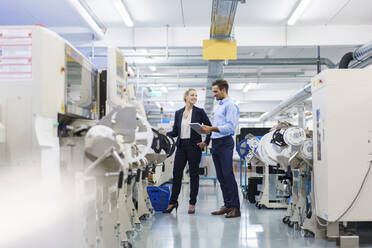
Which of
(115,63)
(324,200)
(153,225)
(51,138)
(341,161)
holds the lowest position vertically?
(153,225)

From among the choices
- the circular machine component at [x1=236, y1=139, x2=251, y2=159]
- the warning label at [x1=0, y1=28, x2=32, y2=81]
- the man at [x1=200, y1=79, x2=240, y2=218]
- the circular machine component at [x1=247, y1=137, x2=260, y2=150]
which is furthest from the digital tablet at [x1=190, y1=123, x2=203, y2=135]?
the circular machine component at [x1=236, y1=139, x2=251, y2=159]

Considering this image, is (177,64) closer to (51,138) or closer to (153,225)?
(153,225)

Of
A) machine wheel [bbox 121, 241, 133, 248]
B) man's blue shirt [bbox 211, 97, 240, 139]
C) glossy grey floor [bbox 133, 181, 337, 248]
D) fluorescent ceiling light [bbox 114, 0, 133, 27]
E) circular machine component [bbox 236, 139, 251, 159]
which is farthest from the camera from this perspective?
circular machine component [bbox 236, 139, 251, 159]

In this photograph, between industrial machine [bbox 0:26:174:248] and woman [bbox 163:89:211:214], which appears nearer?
industrial machine [bbox 0:26:174:248]

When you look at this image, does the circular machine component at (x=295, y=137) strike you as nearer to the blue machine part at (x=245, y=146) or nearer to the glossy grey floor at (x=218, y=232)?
the glossy grey floor at (x=218, y=232)

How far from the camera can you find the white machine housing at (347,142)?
11.9 feet

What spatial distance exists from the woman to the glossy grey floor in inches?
14.8

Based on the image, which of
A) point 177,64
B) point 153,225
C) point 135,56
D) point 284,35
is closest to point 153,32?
point 177,64

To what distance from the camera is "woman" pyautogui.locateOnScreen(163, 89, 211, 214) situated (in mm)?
5039

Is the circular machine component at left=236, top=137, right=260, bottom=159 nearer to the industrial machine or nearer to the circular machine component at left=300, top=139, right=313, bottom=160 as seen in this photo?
the circular machine component at left=300, top=139, right=313, bottom=160

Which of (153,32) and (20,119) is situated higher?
(153,32)

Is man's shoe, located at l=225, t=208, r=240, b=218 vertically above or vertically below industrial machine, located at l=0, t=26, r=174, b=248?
below

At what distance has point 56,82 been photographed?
7.28 feet

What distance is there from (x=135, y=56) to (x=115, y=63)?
714cm
